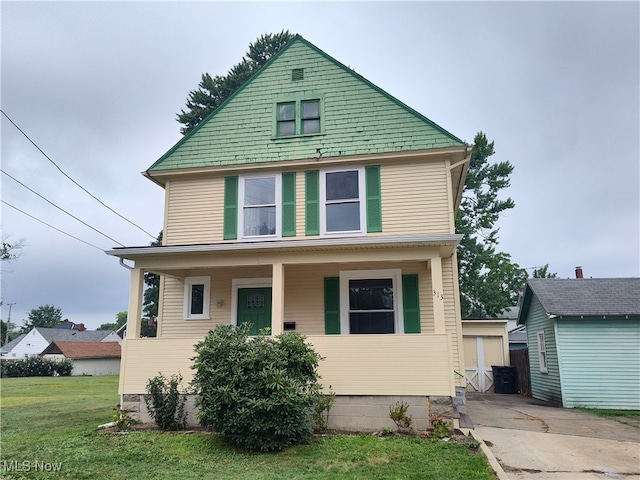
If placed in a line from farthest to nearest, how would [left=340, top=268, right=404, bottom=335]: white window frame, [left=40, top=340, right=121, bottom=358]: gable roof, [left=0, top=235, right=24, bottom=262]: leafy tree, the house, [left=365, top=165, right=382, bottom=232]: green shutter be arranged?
[left=40, top=340, right=121, bottom=358]: gable roof, [left=0, top=235, right=24, bottom=262]: leafy tree, [left=365, top=165, right=382, bottom=232]: green shutter, [left=340, top=268, right=404, bottom=335]: white window frame, the house

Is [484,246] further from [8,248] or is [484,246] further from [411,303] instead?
[8,248]

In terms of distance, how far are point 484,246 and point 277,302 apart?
859 inches

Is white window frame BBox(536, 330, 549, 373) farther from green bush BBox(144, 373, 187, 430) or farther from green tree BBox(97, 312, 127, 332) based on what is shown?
green tree BBox(97, 312, 127, 332)

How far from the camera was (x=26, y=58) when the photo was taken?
11203 mm

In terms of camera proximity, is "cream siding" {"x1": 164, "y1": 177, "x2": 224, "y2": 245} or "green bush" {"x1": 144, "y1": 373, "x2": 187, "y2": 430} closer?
"green bush" {"x1": 144, "y1": 373, "x2": 187, "y2": 430}

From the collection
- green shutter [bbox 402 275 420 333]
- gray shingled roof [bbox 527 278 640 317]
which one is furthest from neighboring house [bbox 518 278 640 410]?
green shutter [bbox 402 275 420 333]

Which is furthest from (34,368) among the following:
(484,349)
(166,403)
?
(484,349)

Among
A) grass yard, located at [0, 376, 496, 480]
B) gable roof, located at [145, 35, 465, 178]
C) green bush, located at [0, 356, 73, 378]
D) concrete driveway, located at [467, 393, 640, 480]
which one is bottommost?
green bush, located at [0, 356, 73, 378]

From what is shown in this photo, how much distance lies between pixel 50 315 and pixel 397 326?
96880 mm

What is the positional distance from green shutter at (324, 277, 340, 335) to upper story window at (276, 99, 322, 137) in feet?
12.3

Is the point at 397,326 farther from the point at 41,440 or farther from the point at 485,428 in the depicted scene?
the point at 41,440

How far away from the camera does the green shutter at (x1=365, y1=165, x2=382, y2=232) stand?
10.1 meters

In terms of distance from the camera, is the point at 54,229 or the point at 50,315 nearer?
the point at 54,229

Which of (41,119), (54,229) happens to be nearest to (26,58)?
(41,119)
